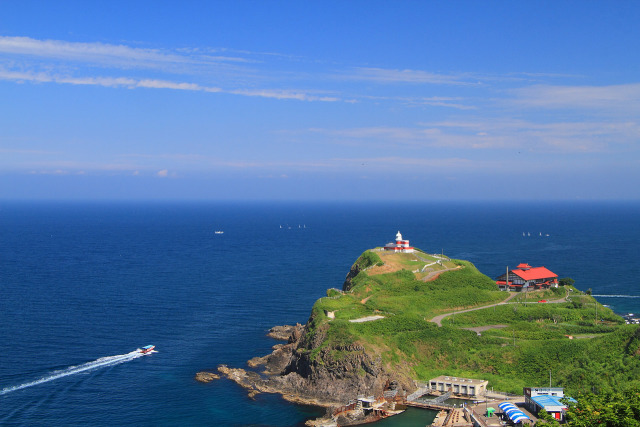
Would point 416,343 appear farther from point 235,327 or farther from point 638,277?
point 638,277

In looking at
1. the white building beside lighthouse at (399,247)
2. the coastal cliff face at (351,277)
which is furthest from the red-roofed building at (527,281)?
the coastal cliff face at (351,277)

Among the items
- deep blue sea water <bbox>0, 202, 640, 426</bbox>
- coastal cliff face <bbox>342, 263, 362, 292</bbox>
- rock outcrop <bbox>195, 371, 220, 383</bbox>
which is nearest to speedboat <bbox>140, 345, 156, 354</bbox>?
deep blue sea water <bbox>0, 202, 640, 426</bbox>

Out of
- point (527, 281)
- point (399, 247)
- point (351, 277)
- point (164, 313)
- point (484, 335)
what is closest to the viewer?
point (484, 335)

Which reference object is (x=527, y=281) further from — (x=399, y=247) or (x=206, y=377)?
(x=206, y=377)

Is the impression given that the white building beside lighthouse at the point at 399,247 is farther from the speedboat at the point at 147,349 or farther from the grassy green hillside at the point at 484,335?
the speedboat at the point at 147,349

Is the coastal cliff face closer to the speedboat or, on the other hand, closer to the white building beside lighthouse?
the white building beside lighthouse

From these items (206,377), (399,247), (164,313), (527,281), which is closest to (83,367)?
(206,377)
